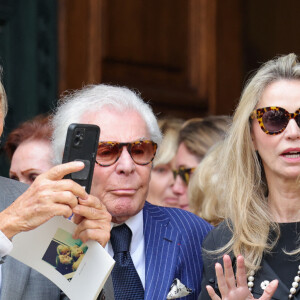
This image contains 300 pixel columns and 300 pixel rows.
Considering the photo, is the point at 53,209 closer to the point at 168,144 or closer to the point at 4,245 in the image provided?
the point at 4,245

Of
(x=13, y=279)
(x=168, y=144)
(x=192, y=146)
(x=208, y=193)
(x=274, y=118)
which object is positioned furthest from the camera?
(x=168, y=144)

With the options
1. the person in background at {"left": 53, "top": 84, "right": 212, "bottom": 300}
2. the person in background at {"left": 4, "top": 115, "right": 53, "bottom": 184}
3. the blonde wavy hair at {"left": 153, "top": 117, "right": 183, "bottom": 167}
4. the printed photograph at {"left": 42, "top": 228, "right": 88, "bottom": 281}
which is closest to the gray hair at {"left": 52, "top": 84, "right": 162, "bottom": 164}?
the person in background at {"left": 53, "top": 84, "right": 212, "bottom": 300}

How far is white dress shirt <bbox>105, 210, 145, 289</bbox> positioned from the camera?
10.8 ft

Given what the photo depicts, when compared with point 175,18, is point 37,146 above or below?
below

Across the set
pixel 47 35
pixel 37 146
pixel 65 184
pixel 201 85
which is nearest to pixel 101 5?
pixel 47 35

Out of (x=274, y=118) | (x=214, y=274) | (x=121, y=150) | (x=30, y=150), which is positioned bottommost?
(x=214, y=274)

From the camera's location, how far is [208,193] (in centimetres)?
405

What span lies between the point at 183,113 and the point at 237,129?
2641 mm

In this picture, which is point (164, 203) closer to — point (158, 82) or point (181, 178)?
point (181, 178)

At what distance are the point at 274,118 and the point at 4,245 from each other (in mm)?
1195

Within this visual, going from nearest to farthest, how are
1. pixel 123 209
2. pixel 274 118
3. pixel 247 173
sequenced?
pixel 274 118 → pixel 123 209 → pixel 247 173

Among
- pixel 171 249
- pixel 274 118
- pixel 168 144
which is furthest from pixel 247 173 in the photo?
pixel 168 144

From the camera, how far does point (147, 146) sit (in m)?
3.42

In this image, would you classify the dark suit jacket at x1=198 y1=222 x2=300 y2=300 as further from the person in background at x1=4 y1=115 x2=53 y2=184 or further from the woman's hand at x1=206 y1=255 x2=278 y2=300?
the person in background at x1=4 y1=115 x2=53 y2=184
